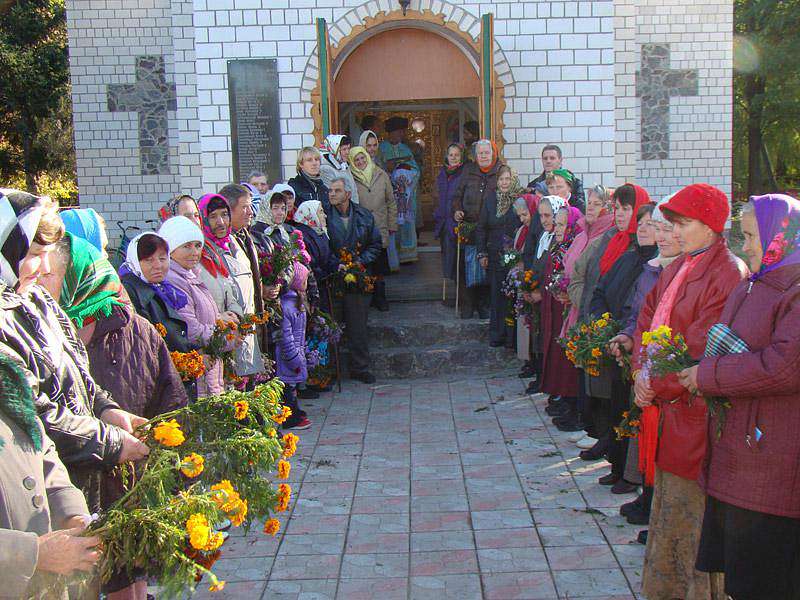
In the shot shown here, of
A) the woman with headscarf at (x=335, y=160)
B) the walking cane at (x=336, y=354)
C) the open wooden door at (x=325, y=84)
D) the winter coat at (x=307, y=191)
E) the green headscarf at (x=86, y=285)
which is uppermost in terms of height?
the open wooden door at (x=325, y=84)

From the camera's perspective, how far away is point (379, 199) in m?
9.97

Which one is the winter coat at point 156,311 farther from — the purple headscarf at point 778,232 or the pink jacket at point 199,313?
the purple headscarf at point 778,232

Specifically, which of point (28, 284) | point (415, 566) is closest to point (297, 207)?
point (415, 566)

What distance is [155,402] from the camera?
375cm

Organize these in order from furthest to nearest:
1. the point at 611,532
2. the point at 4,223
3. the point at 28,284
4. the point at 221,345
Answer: the point at 221,345 < the point at 611,532 < the point at 28,284 < the point at 4,223

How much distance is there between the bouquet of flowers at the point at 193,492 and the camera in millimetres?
2225

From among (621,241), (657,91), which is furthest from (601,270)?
(657,91)

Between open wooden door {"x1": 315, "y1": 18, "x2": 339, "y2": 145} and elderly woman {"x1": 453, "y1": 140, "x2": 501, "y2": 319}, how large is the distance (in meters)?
1.72

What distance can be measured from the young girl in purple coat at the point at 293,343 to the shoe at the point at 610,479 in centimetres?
274

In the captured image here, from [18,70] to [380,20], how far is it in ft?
40.7

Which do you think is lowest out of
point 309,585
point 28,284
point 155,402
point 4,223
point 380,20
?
point 309,585

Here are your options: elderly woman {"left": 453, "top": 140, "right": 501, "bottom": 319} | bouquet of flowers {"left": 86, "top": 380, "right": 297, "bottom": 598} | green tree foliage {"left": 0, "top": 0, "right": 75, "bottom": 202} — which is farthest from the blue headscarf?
green tree foliage {"left": 0, "top": 0, "right": 75, "bottom": 202}

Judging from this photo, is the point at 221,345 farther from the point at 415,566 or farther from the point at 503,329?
the point at 503,329

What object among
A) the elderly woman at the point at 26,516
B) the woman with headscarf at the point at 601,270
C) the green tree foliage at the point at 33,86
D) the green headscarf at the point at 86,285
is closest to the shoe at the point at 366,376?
the woman with headscarf at the point at 601,270
